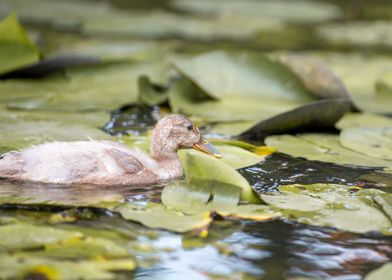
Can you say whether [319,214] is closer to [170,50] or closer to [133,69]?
[133,69]

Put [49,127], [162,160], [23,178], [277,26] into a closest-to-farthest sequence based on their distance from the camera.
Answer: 1. [23,178]
2. [162,160]
3. [49,127]
4. [277,26]

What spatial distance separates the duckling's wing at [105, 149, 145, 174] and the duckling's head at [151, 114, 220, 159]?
33cm

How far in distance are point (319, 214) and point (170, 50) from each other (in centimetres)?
486

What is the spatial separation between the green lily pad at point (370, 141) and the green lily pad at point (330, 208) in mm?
817

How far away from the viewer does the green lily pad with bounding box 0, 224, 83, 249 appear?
360 centimetres

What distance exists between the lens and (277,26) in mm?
10914

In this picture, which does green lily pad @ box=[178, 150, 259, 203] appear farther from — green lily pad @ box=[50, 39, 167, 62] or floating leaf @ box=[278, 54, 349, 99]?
green lily pad @ box=[50, 39, 167, 62]

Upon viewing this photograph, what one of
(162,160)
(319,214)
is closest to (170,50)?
(162,160)

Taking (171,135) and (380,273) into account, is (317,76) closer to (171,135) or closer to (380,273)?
(171,135)

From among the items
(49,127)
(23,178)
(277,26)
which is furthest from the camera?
(277,26)

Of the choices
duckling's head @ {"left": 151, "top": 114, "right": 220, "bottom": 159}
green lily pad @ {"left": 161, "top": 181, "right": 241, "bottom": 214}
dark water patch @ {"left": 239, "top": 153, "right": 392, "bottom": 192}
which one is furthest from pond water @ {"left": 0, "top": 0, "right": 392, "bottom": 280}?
duckling's head @ {"left": 151, "top": 114, "right": 220, "bottom": 159}

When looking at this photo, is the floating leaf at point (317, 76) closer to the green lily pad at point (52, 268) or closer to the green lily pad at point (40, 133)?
the green lily pad at point (40, 133)

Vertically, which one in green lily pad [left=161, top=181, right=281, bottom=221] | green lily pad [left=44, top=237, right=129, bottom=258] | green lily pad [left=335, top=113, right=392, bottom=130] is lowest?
green lily pad [left=44, top=237, right=129, bottom=258]

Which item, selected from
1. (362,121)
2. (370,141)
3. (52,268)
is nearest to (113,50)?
(362,121)
